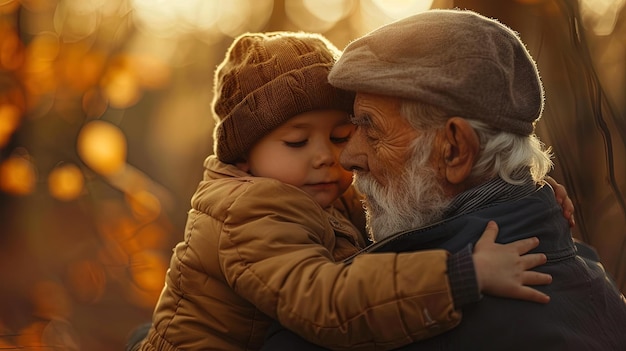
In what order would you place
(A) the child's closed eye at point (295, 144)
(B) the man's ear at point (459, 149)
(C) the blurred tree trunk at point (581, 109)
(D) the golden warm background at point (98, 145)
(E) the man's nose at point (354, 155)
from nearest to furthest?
1. (B) the man's ear at point (459, 149)
2. (E) the man's nose at point (354, 155)
3. (A) the child's closed eye at point (295, 144)
4. (C) the blurred tree trunk at point (581, 109)
5. (D) the golden warm background at point (98, 145)

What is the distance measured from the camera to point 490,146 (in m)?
2.54

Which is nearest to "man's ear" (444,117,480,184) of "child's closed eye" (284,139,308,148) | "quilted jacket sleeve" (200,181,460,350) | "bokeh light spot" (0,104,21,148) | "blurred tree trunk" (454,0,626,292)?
"quilted jacket sleeve" (200,181,460,350)

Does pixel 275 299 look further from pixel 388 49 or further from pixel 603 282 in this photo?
pixel 603 282

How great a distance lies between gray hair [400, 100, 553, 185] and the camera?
2541 mm

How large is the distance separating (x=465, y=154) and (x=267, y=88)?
0.73 metres

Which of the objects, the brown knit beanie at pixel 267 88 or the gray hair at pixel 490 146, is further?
the brown knit beanie at pixel 267 88

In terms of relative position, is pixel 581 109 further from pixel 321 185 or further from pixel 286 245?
pixel 286 245

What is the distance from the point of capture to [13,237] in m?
9.14

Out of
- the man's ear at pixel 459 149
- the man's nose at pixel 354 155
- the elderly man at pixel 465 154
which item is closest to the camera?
the elderly man at pixel 465 154

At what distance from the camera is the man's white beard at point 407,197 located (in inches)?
104

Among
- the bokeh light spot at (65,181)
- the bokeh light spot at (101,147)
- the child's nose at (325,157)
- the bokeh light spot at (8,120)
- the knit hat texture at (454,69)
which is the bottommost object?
the bokeh light spot at (65,181)

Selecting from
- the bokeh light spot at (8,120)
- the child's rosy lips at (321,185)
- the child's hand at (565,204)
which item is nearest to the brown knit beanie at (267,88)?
the child's rosy lips at (321,185)

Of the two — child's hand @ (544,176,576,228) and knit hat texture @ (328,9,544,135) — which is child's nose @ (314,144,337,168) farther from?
child's hand @ (544,176,576,228)

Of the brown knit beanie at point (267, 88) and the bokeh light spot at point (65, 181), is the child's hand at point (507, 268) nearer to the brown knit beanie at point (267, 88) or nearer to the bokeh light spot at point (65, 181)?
the brown knit beanie at point (267, 88)
